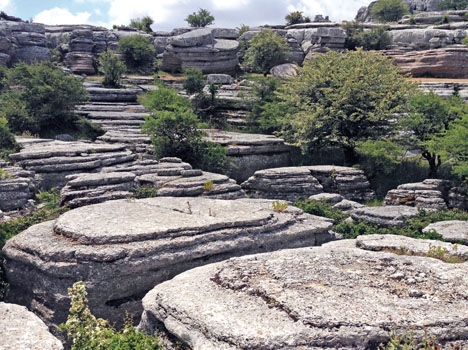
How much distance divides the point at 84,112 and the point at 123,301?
1968 centimetres

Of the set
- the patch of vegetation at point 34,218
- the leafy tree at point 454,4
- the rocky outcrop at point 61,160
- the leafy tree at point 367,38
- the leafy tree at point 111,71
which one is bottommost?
the patch of vegetation at point 34,218

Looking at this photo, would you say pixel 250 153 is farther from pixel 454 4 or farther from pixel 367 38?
pixel 454 4

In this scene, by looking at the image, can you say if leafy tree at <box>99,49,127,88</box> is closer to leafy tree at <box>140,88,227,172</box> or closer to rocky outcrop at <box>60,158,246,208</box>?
leafy tree at <box>140,88,227,172</box>

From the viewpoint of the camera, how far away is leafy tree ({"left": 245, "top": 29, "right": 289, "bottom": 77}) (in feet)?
119

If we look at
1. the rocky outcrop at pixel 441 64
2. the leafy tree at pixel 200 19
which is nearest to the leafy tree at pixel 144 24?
the leafy tree at pixel 200 19

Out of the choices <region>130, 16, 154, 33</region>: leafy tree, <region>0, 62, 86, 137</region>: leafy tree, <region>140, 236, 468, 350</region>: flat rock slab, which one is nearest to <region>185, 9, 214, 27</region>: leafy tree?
<region>130, 16, 154, 33</region>: leafy tree

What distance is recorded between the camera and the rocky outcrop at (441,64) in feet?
114

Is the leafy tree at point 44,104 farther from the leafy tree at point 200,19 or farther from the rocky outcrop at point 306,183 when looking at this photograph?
the leafy tree at point 200,19

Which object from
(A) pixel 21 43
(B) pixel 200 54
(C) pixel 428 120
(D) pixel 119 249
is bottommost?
(D) pixel 119 249

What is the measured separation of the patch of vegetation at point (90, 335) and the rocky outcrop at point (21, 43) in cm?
3613

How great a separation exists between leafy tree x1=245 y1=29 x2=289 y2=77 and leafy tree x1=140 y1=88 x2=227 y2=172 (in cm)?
1952

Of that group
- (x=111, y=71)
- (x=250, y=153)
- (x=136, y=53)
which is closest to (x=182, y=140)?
(x=250, y=153)

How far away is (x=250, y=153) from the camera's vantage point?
803 inches

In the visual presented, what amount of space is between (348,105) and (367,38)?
23.6 metres
